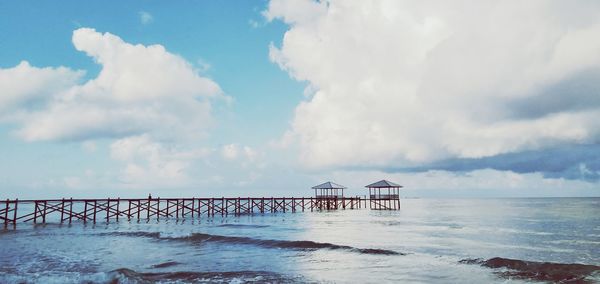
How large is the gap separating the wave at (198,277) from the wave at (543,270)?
7.56m

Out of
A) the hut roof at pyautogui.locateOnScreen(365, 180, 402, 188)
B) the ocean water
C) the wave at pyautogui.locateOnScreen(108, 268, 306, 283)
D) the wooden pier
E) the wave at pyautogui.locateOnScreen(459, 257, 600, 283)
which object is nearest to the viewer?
Answer: the wave at pyautogui.locateOnScreen(108, 268, 306, 283)

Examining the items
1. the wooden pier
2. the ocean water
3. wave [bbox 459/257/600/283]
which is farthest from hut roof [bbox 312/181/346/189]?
wave [bbox 459/257/600/283]

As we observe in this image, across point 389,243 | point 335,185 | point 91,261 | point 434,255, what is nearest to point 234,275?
point 91,261

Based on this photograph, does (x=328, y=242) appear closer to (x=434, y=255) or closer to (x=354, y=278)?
(x=434, y=255)

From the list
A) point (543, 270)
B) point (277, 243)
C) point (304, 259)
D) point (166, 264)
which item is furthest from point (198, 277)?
point (543, 270)

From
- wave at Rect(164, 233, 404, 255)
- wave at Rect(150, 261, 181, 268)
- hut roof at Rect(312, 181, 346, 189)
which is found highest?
hut roof at Rect(312, 181, 346, 189)

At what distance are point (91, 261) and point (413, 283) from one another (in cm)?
1253

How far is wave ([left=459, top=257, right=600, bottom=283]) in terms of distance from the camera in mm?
12578

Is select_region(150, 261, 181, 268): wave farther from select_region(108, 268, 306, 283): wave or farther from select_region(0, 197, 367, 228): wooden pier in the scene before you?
select_region(0, 197, 367, 228): wooden pier

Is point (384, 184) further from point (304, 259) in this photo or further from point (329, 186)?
point (304, 259)

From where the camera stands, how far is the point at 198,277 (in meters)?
12.4

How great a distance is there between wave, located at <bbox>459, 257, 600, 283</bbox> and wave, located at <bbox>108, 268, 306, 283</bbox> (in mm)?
7556

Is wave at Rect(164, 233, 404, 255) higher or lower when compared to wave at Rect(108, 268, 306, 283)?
lower

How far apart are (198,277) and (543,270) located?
474 inches
